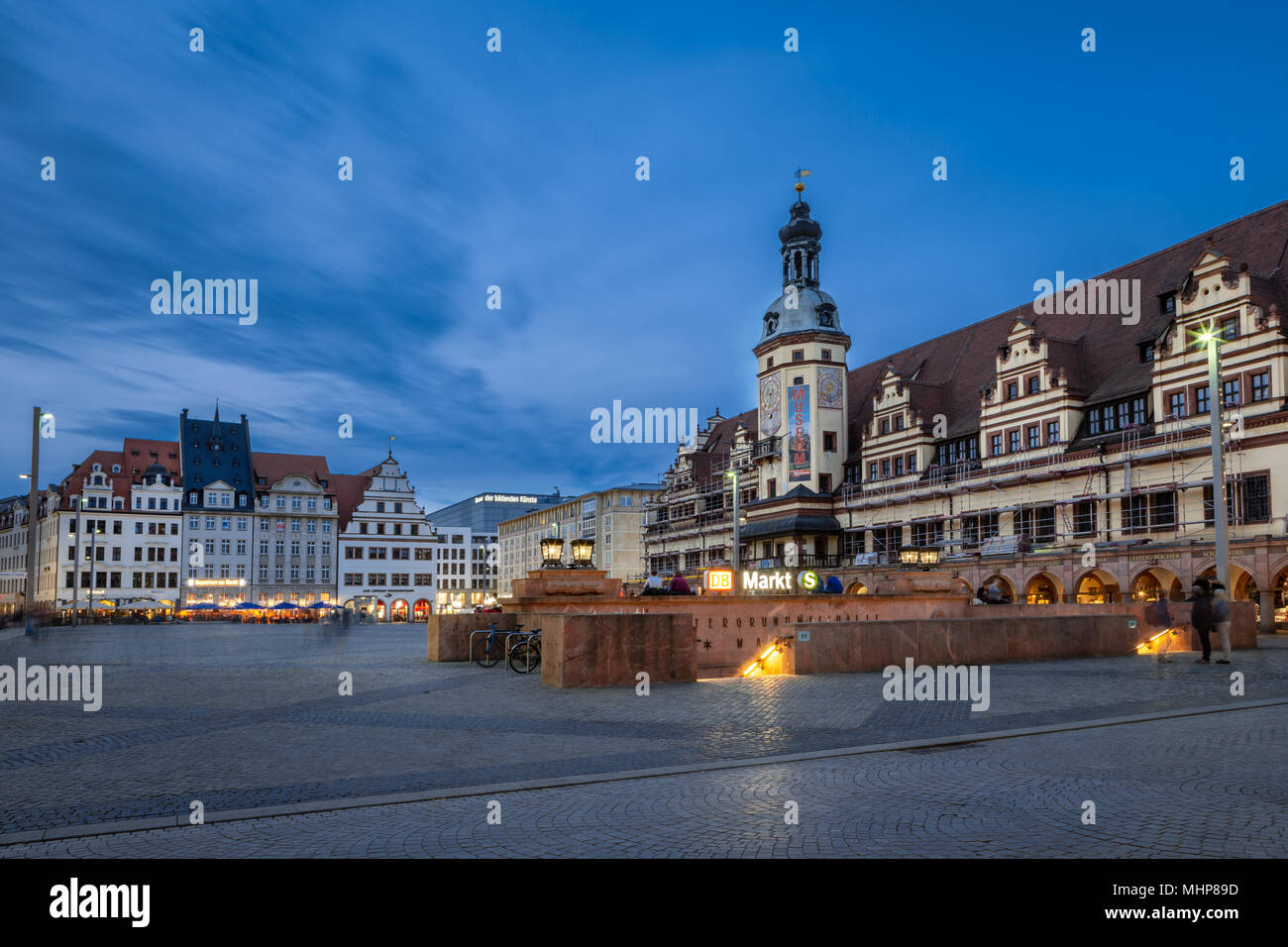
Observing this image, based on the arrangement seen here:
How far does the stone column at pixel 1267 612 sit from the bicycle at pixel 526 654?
29.3 metres

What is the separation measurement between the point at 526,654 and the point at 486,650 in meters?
2.78

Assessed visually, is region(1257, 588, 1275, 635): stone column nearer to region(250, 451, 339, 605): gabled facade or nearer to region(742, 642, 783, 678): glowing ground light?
region(742, 642, 783, 678): glowing ground light

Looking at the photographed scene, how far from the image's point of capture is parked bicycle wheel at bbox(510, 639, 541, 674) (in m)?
20.8

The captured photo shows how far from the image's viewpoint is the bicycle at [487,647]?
23.0m

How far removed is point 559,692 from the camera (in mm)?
16031

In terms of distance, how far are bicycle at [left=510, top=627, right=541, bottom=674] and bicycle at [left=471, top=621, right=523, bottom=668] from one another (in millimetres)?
1146

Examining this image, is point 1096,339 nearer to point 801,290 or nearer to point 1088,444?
point 1088,444

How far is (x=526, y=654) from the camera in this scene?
21.0 meters

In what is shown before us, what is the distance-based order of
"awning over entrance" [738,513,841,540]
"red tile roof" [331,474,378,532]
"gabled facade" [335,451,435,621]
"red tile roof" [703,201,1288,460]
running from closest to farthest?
"red tile roof" [703,201,1288,460] → "awning over entrance" [738,513,841,540] → "gabled facade" [335,451,435,621] → "red tile roof" [331,474,378,532]

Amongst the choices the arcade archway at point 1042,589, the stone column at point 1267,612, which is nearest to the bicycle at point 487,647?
the stone column at point 1267,612

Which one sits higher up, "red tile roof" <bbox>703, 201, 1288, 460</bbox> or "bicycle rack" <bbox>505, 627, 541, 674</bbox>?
"red tile roof" <bbox>703, 201, 1288, 460</bbox>

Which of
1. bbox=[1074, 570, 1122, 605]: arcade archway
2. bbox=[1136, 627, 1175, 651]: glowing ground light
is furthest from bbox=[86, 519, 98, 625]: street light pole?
bbox=[1136, 627, 1175, 651]: glowing ground light
